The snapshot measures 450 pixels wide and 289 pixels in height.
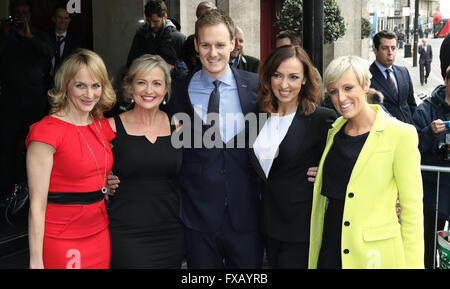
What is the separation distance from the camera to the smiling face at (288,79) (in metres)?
3.06

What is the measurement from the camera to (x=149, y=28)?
19.4 ft

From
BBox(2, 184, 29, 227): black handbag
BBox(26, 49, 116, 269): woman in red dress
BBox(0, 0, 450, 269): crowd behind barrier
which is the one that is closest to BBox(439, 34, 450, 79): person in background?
BBox(0, 0, 450, 269): crowd behind barrier

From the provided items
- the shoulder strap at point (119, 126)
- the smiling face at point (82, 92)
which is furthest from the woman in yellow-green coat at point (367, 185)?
the smiling face at point (82, 92)

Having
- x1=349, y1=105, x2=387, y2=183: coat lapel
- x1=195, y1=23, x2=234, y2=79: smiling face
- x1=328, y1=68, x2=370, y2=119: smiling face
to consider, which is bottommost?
x1=349, y1=105, x2=387, y2=183: coat lapel

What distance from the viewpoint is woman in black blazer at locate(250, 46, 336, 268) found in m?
3.06

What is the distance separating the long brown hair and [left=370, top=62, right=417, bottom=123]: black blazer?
2.72 metres

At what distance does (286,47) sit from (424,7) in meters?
101

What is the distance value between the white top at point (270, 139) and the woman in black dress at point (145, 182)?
0.52 meters

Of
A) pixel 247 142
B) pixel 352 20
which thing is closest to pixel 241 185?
pixel 247 142

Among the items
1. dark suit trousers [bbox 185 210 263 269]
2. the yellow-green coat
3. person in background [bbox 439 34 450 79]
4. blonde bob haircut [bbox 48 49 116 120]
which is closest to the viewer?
the yellow-green coat

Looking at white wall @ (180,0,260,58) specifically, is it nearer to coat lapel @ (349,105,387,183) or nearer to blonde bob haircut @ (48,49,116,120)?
blonde bob haircut @ (48,49,116,120)

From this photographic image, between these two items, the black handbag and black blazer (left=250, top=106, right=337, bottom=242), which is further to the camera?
the black handbag

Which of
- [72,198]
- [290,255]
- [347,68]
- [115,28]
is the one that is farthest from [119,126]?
[115,28]

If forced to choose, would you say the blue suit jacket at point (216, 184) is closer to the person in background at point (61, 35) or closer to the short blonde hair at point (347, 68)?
the short blonde hair at point (347, 68)
